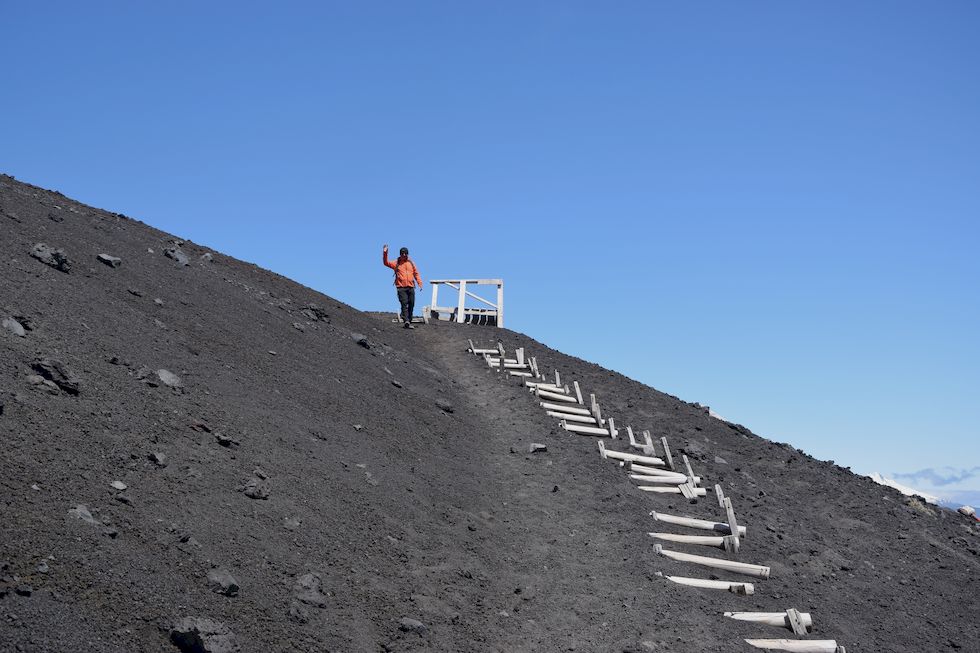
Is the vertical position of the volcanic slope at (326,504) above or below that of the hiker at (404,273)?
below

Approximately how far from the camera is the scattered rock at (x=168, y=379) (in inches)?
476

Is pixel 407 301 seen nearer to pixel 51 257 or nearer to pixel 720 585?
pixel 51 257

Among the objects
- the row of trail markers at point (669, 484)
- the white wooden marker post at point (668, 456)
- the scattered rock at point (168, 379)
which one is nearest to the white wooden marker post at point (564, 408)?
the row of trail markers at point (669, 484)

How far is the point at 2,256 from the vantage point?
43.9 ft

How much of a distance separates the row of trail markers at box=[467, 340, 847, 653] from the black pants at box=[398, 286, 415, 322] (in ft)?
8.01

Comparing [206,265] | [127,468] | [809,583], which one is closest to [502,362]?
[206,265]

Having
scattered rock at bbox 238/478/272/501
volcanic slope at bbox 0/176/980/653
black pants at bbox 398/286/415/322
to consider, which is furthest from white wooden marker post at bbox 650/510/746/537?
black pants at bbox 398/286/415/322

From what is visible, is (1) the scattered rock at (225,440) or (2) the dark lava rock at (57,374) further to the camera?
(1) the scattered rock at (225,440)

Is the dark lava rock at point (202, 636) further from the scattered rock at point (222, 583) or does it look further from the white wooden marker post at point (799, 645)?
the white wooden marker post at point (799, 645)

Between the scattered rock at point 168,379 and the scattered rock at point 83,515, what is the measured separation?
3831 millimetres

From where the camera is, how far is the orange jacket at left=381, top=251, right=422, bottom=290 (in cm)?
2516

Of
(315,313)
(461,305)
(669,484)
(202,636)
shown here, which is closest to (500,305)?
(461,305)

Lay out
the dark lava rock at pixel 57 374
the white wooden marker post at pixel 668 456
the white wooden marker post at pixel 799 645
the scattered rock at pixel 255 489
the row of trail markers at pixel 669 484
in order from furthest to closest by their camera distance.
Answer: the white wooden marker post at pixel 668 456, the row of trail markers at pixel 669 484, the white wooden marker post at pixel 799 645, the dark lava rock at pixel 57 374, the scattered rock at pixel 255 489

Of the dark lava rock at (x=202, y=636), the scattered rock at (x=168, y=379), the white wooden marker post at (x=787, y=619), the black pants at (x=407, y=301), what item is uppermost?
the black pants at (x=407, y=301)
